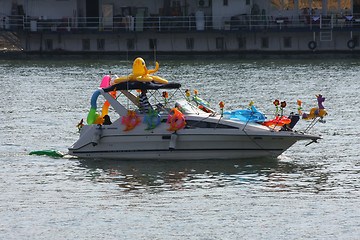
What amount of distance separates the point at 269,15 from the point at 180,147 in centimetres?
4588

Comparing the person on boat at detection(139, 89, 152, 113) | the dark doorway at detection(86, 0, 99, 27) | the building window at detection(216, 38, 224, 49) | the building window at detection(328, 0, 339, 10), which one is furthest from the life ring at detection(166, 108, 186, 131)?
the dark doorway at detection(86, 0, 99, 27)

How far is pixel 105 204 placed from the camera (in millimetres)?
20609

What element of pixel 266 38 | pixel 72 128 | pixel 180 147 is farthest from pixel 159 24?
pixel 180 147

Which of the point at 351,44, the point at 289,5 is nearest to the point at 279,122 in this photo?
the point at 351,44

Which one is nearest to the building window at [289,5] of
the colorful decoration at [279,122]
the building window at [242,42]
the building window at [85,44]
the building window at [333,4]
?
the building window at [333,4]

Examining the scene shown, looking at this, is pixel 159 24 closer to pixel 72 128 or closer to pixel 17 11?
pixel 17 11

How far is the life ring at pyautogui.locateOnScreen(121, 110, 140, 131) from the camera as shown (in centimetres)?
2470

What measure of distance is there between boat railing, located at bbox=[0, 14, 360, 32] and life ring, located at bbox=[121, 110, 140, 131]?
1677 inches

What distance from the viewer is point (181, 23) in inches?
2731

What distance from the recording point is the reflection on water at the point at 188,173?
22.6m

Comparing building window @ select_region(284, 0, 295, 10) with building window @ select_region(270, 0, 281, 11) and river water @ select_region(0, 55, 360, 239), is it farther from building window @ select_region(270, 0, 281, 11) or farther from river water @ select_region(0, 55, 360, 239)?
river water @ select_region(0, 55, 360, 239)

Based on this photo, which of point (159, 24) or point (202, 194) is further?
point (159, 24)

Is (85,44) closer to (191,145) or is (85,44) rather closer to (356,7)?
(356,7)

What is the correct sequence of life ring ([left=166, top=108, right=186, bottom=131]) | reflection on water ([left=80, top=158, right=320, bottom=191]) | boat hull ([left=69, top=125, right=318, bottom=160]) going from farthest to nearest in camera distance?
boat hull ([left=69, top=125, right=318, bottom=160]) < life ring ([left=166, top=108, right=186, bottom=131]) < reflection on water ([left=80, top=158, right=320, bottom=191])
